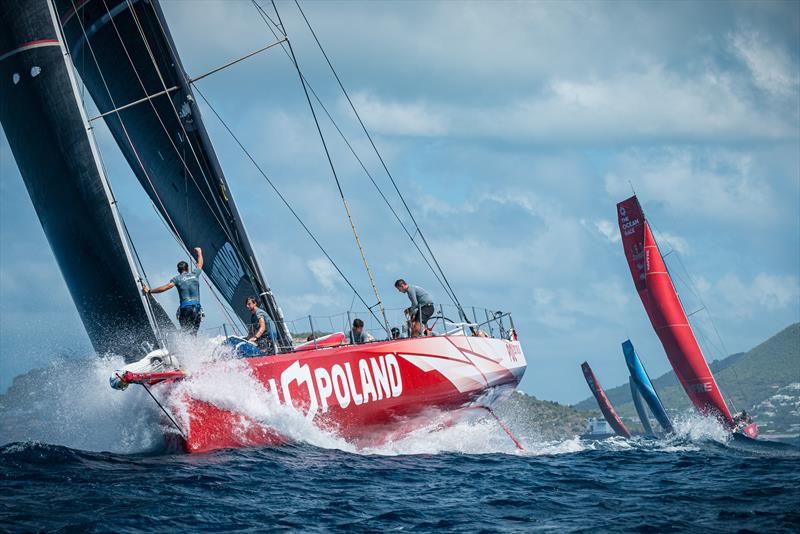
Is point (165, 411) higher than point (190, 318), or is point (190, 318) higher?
point (190, 318)

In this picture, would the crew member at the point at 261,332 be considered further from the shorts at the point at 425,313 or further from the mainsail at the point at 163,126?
the shorts at the point at 425,313

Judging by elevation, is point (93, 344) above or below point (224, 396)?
above

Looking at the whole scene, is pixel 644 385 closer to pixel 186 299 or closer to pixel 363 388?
pixel 363 388

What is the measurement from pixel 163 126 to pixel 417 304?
14.6 feet

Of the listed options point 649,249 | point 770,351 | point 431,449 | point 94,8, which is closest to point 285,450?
point 431,449

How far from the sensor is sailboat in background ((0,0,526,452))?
30.4ft

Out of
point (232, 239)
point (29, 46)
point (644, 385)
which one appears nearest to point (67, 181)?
point (29, 46)

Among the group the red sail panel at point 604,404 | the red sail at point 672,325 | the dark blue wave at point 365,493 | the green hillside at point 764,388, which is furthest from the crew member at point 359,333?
the green hillside at point 764,388

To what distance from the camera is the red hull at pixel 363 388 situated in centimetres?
910

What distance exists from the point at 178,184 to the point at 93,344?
3015mm

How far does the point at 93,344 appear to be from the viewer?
10047 millimetres

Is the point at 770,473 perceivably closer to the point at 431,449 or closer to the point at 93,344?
the point at 431,449

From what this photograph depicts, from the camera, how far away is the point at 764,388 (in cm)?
10038

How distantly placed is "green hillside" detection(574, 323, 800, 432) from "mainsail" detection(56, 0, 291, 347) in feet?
226
